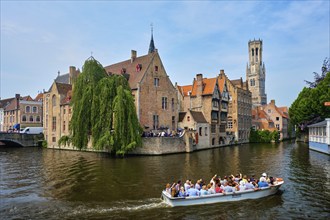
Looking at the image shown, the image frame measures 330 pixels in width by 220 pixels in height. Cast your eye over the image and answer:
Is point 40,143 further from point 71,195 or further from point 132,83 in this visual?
point 71,195

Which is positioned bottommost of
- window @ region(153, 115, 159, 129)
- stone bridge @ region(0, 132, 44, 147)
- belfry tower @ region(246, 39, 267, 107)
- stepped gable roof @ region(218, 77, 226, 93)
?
stone bridge @ region(0, 132, 44, 147)

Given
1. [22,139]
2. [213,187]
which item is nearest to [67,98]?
[22,139]

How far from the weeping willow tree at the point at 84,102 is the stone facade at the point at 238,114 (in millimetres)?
33931

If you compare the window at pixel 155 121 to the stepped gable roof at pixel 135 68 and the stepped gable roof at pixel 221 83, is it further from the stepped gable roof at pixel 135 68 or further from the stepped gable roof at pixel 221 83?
the stepped gable roof at pixel 221 83

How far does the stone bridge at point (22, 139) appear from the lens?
5625 cm

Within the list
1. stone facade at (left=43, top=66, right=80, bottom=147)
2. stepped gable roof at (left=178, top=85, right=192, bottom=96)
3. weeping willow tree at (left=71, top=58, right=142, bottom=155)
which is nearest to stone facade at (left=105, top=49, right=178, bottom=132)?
weeping willow tree at (left=71, top=58, right=142, bottom=155)

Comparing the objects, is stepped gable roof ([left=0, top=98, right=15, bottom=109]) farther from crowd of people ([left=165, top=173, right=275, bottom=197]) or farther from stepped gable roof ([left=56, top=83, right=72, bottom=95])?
crowd of people ([left=165, top=173, right=275, bottom=197])

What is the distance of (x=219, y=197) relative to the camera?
57.2 feet

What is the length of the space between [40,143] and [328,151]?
54371mm

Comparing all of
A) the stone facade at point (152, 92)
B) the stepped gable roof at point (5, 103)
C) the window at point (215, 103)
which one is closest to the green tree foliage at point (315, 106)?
the window at point (215, 103)

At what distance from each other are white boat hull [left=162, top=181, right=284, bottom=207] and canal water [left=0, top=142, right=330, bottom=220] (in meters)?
0.39

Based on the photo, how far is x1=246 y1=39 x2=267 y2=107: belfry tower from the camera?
135875mm

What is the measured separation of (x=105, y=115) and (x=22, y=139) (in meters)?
30.7

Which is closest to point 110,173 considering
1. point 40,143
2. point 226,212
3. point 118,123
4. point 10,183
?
point 10,183
